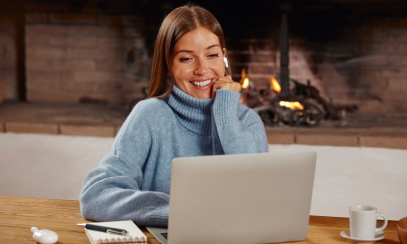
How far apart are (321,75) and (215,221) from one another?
264 cm

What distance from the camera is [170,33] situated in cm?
134

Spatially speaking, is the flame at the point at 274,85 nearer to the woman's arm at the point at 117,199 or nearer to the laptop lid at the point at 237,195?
the woman's arm at the point at 117,199

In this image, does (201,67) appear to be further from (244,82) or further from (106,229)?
(244,82)

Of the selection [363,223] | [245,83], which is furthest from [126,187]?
[245,83]

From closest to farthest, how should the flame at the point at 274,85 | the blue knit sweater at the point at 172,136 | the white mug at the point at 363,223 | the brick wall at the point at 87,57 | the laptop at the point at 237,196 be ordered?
the laptop at the point at 237,196 → the white mug at the point at 363,223 → the blue knit sweater at the point at 172,136 → the flame at the point at 274,85 → the brick wall at the point at 87,57

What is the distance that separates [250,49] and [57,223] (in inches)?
98.4

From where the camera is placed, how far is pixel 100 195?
109 cm

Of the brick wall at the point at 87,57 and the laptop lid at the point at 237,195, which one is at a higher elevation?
the brick wall at the point at 87,57

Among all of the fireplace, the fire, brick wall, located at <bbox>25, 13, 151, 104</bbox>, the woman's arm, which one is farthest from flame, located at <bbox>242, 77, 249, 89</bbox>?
the woman's arm

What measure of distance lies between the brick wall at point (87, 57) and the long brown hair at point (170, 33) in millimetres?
2111

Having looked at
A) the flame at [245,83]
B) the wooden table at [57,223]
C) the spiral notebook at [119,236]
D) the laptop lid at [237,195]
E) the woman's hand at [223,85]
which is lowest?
the wooden table at [57,223]

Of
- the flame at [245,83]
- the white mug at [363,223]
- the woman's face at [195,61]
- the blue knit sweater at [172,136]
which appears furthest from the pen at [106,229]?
the flame at [245,83]

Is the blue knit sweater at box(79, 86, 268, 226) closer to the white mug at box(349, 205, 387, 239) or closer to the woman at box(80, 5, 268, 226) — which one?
the woman at box(80, 5, 268, 226)

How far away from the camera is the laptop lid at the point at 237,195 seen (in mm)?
816
